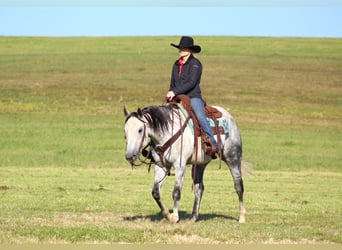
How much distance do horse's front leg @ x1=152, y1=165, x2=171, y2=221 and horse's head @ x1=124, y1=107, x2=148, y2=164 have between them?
66 cm

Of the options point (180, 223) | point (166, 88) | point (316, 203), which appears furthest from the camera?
point (166, 88)

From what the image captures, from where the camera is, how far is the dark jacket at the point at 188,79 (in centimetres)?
1455

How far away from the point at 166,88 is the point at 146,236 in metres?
43.3

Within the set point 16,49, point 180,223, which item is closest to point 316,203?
point 180,223

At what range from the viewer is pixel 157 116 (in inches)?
565

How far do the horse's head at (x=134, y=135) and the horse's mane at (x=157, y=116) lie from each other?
140mm

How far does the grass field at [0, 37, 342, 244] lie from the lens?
14.1 metres

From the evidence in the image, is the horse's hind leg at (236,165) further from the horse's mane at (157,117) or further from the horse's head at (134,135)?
the horse's head at (134,135)

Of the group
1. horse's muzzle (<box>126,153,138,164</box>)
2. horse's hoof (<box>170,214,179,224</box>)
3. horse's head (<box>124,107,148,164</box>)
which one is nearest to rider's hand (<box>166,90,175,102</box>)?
horse's head (<box>124,107,148,164</box>)

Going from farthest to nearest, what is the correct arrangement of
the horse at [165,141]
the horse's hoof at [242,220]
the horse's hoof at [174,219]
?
the horse's hoof at [242,220] < the horse's hoof at [174,219] < the horse at [165,141]

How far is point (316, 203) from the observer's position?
19.8m

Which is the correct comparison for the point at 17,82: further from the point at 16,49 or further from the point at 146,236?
the point at 146,236

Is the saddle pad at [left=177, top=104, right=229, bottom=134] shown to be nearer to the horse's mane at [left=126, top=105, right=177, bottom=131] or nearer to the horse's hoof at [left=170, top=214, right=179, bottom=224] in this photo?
the horse's mane at [left=126, top=105, right=177, bottom=131]

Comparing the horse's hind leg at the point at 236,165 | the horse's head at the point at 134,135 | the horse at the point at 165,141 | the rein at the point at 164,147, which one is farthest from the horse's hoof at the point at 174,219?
the horse's hind leg at the point at 236,165
